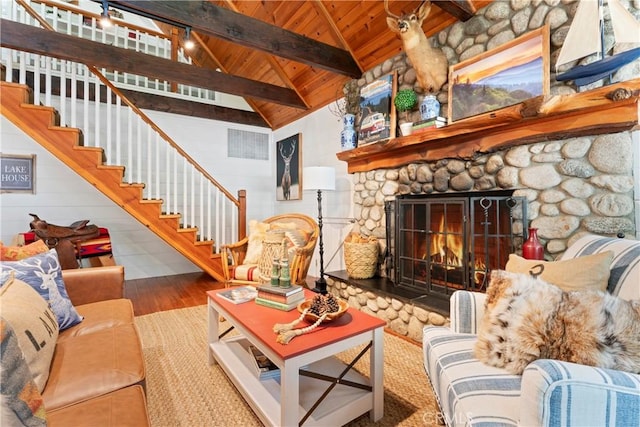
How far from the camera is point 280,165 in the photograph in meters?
5.22

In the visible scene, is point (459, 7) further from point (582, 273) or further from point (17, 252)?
point (17, 252)

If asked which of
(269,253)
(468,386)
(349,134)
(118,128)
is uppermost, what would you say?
(118,128)

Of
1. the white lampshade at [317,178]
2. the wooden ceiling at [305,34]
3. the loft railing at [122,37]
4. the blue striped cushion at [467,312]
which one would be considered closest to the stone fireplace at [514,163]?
the wooden ceiling at [305,34]

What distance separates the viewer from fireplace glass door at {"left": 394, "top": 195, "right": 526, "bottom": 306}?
2.23 meters

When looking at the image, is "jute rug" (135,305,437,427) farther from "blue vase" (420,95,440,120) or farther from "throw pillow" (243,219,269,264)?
"blue vase" (420,95,440,120)

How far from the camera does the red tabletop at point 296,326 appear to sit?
4.09ft

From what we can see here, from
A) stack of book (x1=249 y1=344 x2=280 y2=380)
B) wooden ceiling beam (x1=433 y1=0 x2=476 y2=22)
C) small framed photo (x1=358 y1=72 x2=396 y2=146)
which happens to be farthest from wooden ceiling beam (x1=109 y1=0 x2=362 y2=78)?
stack of book (x1=249 y1=344 x2=280 y2=380)

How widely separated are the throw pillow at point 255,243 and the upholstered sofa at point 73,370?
1.48m

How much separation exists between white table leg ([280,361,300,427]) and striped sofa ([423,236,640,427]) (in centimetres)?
57

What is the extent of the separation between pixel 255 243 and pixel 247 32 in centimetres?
205

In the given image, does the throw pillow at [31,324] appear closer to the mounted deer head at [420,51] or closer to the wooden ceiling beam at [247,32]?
the wooden ceiling beam at [247,32]

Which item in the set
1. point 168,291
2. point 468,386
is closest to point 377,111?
Result: point 468,386

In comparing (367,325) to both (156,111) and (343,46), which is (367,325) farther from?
(156,111)

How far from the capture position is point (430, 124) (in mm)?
2500
